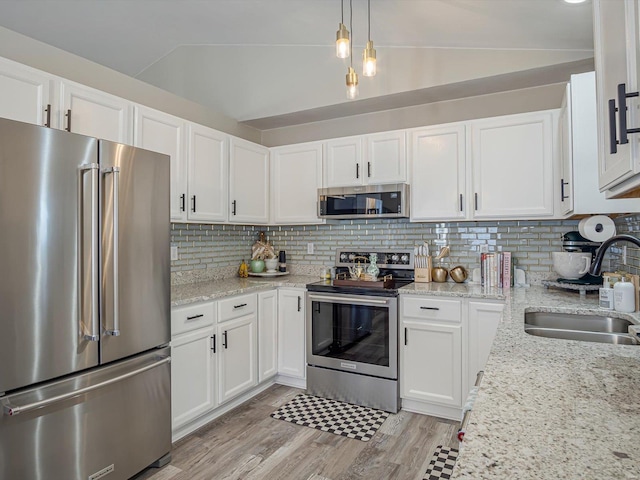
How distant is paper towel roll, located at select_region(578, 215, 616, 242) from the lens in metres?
2.29

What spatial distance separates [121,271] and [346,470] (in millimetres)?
1626

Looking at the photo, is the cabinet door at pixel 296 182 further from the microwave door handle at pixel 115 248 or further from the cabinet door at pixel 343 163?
the microwave door handle at pixel 115 248

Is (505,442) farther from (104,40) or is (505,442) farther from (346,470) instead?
(104,40)

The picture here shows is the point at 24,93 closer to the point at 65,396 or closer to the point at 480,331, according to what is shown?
the point at 65,396

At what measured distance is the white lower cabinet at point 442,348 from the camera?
2.65 meters

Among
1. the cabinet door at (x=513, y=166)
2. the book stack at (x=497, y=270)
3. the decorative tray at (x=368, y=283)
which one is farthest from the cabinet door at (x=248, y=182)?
the book stack at (x=497, y=270)

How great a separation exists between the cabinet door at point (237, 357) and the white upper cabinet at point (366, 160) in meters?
1.44

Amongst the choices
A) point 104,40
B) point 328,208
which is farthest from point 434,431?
point 104,40

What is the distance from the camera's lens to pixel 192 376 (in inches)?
99.4

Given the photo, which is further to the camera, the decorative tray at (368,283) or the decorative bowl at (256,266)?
the decorative bowl at (256,266)

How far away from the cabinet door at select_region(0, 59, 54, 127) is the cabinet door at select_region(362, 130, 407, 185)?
2247mm

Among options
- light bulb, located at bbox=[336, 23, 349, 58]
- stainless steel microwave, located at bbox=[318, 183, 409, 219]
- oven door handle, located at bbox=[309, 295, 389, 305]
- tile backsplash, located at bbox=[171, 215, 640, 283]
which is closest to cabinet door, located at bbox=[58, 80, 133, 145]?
tile backsplash, located at bbox=[171, 215, 640, 283]

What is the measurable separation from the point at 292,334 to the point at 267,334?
0.21 metres

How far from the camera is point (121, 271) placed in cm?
195
